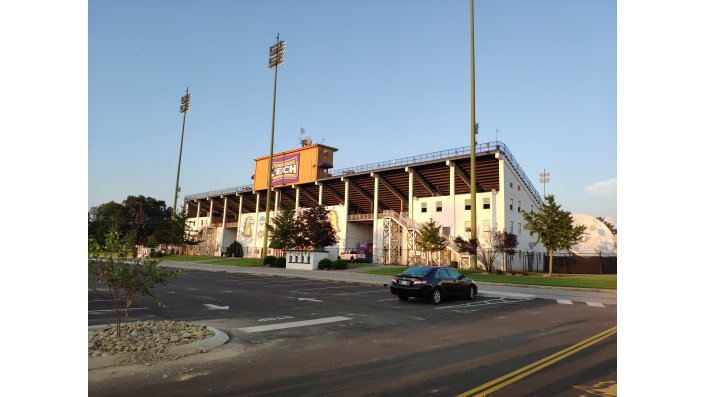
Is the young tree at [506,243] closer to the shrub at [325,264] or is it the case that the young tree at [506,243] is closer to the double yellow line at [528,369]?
the shrub at [325,264]

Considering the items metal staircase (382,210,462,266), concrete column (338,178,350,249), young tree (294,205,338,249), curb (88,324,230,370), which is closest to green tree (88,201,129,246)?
concrete column (338,178,350,249)

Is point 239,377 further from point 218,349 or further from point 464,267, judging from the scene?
point 464,267

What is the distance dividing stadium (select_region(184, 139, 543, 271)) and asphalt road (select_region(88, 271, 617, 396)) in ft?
93.6

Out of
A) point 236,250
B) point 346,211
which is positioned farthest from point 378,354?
point 236,250

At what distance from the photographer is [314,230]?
1671 inches

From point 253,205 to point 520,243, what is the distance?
45.6 meters

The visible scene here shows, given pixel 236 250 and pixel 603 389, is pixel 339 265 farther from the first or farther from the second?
pixel 603 389

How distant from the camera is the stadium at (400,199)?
41.8 metres

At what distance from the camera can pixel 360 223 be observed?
183ft

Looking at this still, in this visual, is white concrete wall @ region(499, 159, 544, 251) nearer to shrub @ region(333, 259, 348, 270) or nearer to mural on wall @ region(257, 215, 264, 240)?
shrub @ region(333, 259, 348, 270)

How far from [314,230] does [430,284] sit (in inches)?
1088
